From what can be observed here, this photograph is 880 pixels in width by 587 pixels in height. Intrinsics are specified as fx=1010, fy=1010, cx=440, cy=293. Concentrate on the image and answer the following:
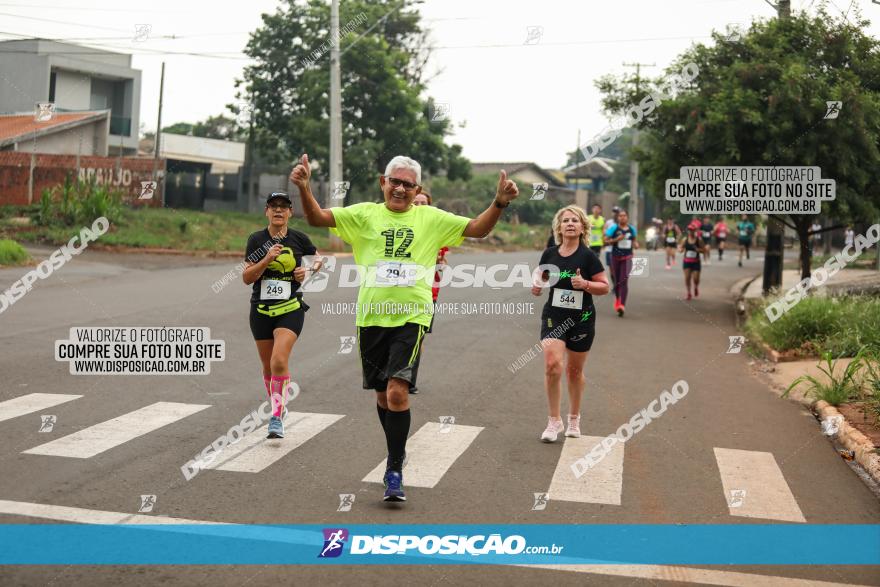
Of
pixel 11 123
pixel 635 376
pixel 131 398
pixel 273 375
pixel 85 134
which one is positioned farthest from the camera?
pixel 85 134

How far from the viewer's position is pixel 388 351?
250 inches

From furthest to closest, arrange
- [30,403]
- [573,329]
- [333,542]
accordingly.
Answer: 1. [30,403]
2. [573,329]
3. [333,542]

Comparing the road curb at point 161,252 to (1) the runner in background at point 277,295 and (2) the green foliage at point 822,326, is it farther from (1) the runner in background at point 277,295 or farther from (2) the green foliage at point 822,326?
(1) the runner in background at point 277,295

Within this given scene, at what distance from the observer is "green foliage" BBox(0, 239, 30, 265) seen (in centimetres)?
2159

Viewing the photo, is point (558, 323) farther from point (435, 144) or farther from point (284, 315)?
point (435, 144)

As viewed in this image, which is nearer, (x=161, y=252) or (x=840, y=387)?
(x=840, y=387)

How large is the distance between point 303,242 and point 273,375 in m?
1.13

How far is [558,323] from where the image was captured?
8.47m

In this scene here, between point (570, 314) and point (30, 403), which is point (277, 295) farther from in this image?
point (30, 403)

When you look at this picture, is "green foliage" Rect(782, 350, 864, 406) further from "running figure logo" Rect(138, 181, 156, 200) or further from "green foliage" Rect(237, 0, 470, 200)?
"green foliage" Rect(237, 0, 470, 200)

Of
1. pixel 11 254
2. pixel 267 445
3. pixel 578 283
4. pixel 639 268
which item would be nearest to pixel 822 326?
pixel 578 283

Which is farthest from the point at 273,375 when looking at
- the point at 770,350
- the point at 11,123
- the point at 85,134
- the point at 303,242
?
the point at 85,134

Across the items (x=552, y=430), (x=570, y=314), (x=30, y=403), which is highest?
(x=570, y=314)

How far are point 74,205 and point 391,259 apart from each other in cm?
2420
